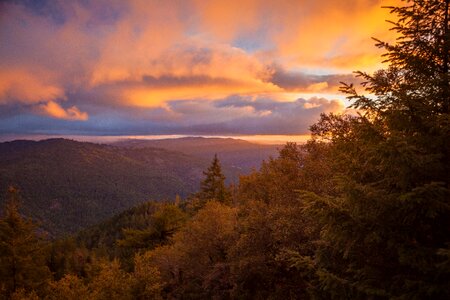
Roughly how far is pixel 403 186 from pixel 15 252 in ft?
103

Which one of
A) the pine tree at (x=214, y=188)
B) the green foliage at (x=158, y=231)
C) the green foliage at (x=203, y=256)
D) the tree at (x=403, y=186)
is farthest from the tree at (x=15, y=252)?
the tree at (x=403, y=186)

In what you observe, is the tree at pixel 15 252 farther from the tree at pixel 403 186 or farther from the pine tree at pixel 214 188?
the tree at pixel 403 186

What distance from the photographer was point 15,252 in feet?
92.3

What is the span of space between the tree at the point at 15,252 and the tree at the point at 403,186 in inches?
1126

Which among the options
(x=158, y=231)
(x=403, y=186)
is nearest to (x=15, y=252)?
(x=158, y=231)

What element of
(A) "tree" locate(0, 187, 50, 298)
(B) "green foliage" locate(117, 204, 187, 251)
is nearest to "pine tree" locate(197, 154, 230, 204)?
(B) "green foliage" locate(117, 204, 187, 251)

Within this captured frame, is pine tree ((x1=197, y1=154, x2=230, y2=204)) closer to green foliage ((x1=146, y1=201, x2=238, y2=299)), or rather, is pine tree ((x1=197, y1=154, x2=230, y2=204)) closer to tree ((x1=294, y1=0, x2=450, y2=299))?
green foliage ((x1=146, y1=201, x2=238, y2=299))

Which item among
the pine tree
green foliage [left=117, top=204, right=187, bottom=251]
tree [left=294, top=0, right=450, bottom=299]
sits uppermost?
tree [left=294, top=0, right=450, bottom=299]

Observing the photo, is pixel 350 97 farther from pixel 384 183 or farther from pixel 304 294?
pixel 304 294

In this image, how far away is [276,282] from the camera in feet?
66.0

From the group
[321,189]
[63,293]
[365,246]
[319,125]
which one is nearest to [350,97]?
[365,246]

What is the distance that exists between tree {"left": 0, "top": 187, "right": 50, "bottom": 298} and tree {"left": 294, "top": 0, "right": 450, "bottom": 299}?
28588mm

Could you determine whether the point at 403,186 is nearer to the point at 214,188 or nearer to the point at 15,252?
the point at 15,252

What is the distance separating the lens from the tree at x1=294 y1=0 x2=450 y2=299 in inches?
294
